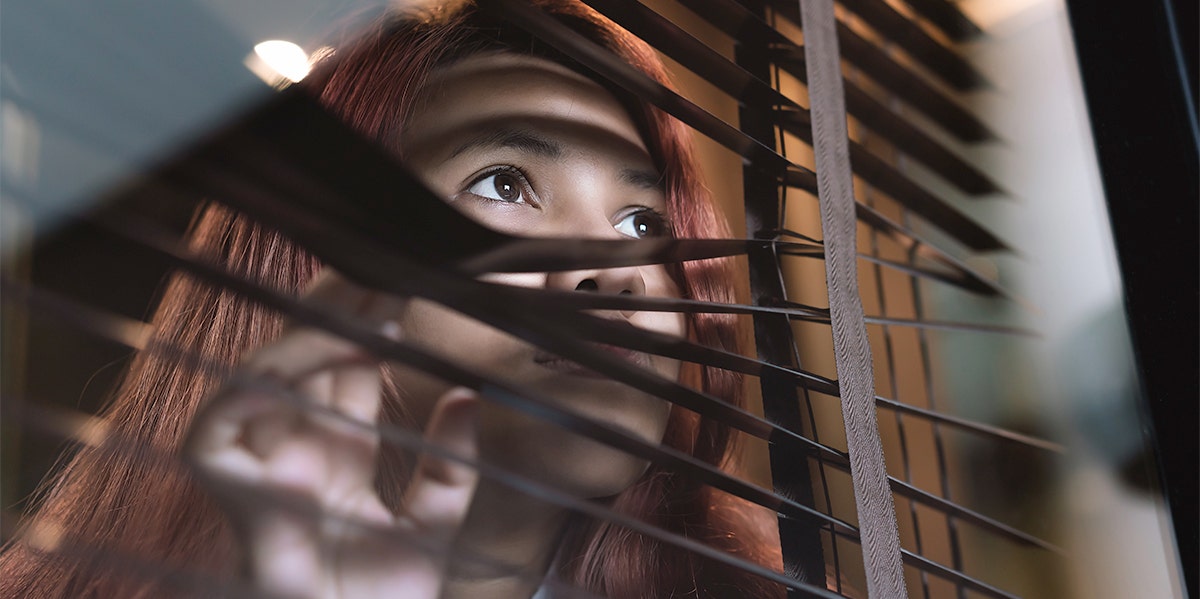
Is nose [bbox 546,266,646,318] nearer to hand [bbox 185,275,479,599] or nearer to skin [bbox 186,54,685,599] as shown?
skin [bbox 186,54,685,599]

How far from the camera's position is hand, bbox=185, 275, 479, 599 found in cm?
37

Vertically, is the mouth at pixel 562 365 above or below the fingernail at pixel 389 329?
below

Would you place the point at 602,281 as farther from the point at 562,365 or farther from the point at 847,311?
the point at 847,311

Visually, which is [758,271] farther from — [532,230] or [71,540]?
[71,540]

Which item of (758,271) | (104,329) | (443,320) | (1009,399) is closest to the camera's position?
(104,329)

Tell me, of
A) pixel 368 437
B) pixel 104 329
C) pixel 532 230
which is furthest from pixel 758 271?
pixel 104 329

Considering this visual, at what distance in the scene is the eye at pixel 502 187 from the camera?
Result: 526 millimetres

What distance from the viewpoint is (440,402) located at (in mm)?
445

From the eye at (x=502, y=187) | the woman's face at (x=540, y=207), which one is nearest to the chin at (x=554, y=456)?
the woman's face at (x=540, y=207)

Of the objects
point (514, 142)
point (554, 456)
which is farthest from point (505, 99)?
point (554, 456)

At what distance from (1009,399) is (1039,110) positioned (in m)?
0.33

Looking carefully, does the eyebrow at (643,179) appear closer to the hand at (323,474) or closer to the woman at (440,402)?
the woman at (440,402)

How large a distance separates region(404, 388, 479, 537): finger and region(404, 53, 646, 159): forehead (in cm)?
18

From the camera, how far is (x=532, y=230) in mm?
527
